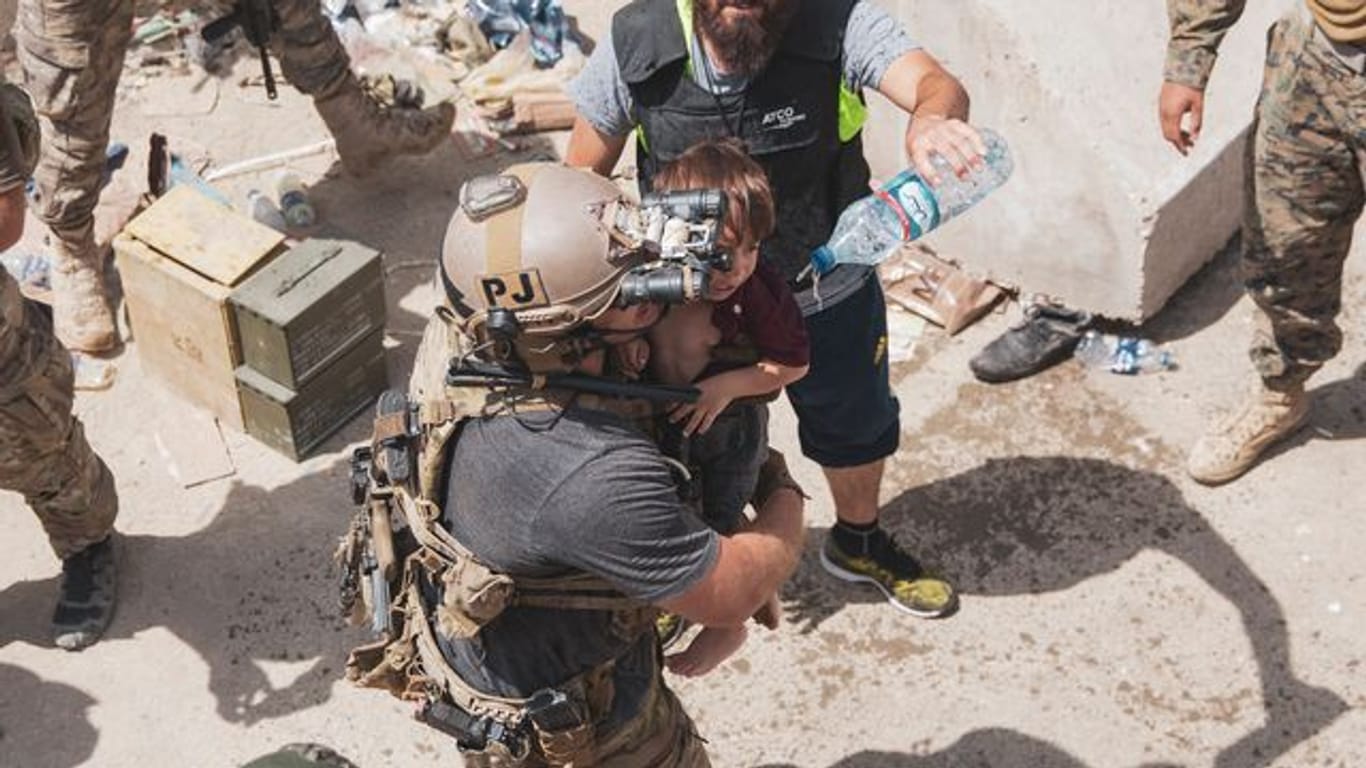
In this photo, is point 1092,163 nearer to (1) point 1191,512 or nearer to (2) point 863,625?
(1) point 1191,512

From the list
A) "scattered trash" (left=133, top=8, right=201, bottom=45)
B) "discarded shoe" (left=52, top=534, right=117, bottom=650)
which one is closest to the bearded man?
"discarded shoe" (left=52, top=534, right=117, bottom=650)

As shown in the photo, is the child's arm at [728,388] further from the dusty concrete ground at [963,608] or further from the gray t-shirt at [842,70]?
the dusty concrete ground at [963,608]

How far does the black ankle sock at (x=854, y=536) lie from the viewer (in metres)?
5.54

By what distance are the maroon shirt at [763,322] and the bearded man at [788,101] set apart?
55 centimetres

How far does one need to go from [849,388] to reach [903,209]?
91 centimetres

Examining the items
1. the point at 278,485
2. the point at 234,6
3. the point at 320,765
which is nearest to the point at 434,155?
the point at 234,6

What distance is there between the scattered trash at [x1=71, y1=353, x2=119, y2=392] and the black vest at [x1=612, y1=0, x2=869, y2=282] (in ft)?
9.62

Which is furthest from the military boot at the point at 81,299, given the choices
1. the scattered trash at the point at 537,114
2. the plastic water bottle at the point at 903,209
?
the plastic water bottle at the point at 903,209

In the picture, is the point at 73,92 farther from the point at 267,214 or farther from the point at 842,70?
the point at 842,70

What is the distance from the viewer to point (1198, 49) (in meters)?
5.23

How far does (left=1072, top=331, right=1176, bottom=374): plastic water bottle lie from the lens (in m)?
6.36

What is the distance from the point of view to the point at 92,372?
21.7ft

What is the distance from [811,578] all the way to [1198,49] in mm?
2081

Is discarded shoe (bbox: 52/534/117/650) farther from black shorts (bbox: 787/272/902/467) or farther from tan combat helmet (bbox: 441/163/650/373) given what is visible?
tan combat helmet (bbox: 441/163/650/373)
